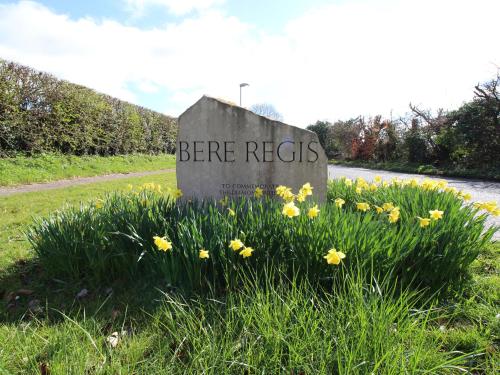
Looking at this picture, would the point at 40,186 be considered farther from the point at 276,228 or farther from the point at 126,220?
the point at 276,228

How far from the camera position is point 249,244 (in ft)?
8.52

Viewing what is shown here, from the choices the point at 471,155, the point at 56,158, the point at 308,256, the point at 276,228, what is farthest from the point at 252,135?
the point at 471,155

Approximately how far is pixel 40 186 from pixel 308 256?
8.44 meters

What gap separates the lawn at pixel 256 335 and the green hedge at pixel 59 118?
8.84m

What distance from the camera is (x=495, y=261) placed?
11.0 ft

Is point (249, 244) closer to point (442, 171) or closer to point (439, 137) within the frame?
point (442, 171)

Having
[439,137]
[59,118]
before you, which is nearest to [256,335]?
[59,118]

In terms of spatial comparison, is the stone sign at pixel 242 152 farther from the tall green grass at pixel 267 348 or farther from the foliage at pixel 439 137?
the foliage at pixel 439 137

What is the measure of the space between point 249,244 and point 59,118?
11.0 meters

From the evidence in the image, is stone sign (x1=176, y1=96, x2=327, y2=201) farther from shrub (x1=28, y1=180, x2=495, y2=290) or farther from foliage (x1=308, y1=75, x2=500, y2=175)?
foliage (x1=308, y1=75, x2=500, y2=175)

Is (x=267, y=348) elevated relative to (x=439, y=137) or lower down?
lower down

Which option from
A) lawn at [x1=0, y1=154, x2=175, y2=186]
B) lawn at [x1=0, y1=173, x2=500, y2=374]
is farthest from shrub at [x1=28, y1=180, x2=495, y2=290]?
lawn at [x1=0, y1=154, x2=175, y2=186]

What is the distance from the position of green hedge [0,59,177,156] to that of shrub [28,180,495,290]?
27.5 ft

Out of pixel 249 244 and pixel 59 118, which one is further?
pixel 59 118
